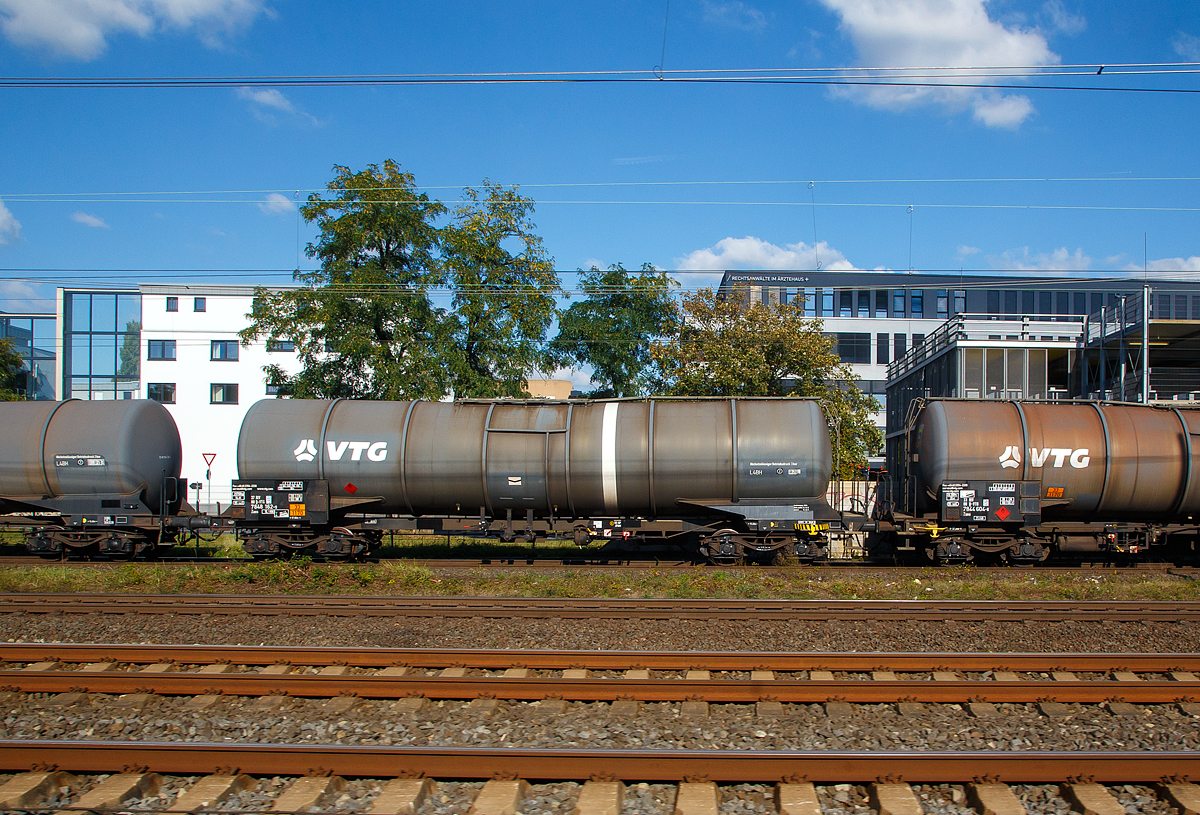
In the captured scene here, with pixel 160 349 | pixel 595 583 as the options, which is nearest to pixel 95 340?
→ pixel 160 349

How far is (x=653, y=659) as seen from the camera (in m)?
8.09

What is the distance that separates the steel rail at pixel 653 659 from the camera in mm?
7941

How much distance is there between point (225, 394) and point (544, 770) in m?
42.8

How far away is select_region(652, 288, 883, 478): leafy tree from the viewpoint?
2570cm

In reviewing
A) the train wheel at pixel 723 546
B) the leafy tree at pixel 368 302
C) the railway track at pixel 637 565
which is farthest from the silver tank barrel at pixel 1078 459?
the leafy tree at pixel 368 302

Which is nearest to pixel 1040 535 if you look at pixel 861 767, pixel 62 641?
pixel 861 767

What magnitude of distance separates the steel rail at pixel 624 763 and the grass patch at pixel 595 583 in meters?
6.44

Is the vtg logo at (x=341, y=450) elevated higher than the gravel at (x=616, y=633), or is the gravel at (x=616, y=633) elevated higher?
the vtg logo at (x=341, y=450)

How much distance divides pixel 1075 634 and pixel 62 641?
13.9 metres

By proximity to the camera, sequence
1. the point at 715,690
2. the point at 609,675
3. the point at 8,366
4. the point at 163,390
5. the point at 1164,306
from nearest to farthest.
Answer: the point at 715,690 < the point at 609,675 < the point at 163,390 < the point at 8,366 < the point at 1164,306

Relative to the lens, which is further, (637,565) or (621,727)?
(637,565)

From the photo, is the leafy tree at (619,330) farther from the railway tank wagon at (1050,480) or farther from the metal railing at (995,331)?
the railway tank wagon at (1050,480)

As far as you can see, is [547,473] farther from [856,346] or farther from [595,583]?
[856,346]

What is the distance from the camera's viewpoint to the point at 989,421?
50.3ft
